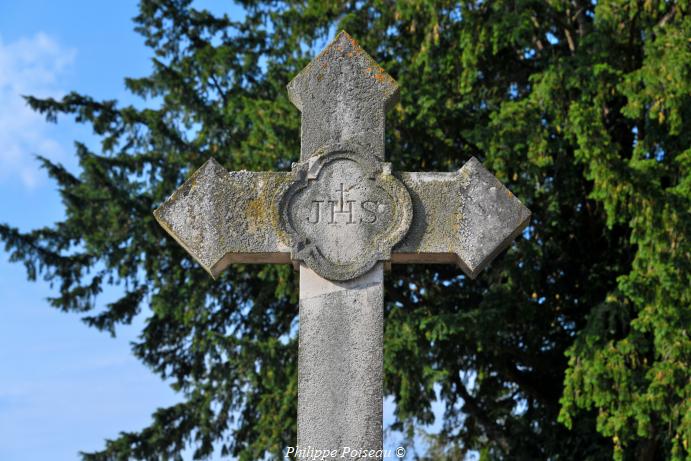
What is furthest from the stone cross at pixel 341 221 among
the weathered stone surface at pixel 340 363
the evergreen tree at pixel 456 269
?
the evergreen tree at pixel 456 269

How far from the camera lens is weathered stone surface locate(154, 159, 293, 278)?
4.95m

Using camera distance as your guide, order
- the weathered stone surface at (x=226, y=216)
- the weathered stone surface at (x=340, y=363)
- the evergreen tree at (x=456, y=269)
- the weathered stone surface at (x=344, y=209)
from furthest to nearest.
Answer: the evergreen tree at (x=456, y=269) < the weathered stone surface at (x=226, y=216) < the weathered stone surface at (x=344, y=209) < the weathered stone surface at (x=340, y=363)

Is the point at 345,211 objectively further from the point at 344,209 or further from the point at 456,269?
the point at 456,269

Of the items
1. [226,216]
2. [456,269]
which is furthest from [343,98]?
[456,269]

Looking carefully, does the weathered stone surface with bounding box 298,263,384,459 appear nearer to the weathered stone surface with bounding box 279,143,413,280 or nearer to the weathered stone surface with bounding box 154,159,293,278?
the weathered stone surface with bounding box 279,143,413,280

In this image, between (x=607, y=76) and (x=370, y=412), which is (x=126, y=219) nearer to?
(x=607, y=76)

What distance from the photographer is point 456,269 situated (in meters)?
13.7

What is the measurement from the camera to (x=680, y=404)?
419 inches

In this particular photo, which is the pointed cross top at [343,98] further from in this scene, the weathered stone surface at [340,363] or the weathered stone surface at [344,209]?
the weathered stone surface at [340,363]

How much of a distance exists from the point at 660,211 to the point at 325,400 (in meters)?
7.14

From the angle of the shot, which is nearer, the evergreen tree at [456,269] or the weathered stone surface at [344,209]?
the weathered stone surface at [344,209]

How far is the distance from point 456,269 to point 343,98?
8.82 m

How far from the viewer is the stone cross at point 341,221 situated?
4695mm

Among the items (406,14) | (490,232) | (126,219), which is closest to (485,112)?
(406,14)
